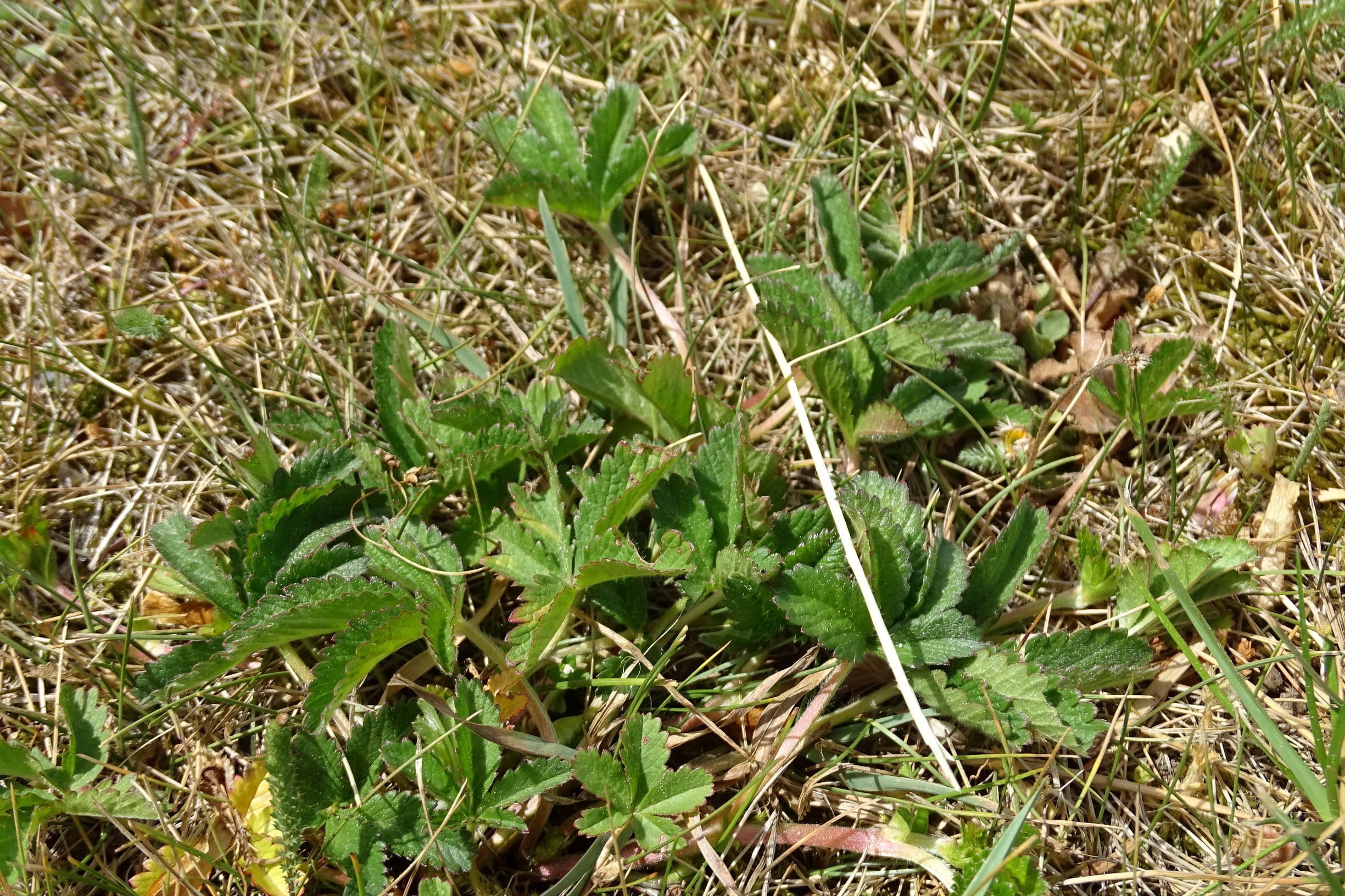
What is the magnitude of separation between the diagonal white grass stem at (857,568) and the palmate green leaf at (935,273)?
29 cm

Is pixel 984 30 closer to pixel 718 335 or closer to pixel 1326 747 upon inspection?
pixel 718 335

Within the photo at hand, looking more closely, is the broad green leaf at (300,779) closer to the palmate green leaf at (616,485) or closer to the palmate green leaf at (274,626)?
the palmate green leaf at (274,626)

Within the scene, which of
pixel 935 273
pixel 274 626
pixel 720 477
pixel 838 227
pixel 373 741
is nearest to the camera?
pixel 274 626

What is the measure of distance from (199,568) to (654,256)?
130 centimetres

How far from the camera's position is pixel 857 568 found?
1.82 m

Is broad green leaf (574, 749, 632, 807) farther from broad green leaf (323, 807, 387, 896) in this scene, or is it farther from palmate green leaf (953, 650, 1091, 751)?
palmate green leaf (953, 650, 1091, 751)

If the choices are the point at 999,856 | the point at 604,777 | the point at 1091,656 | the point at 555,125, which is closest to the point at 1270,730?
the point at 1091,656

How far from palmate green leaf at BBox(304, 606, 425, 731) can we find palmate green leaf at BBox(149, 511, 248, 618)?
1.10ft

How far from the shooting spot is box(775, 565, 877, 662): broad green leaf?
1.81 meters

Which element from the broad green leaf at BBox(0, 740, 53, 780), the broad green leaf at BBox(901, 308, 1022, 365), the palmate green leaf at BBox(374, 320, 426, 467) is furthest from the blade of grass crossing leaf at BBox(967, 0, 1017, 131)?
the broad green leaf at BBox(0, 740, 53, 780)

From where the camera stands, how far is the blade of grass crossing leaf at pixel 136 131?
2492 millimetres

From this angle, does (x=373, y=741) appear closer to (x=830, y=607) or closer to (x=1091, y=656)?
(x=830, y=607)

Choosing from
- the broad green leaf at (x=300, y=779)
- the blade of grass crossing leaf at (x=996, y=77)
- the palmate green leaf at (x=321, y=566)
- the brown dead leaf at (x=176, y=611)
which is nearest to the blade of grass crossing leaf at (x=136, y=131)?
the brown dead leaf at (x=176, y=611)

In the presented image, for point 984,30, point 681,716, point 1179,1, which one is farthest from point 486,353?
point 1179,1
